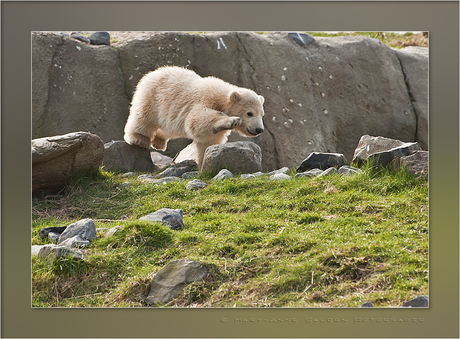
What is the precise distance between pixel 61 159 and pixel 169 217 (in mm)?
1974

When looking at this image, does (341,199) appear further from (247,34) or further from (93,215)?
(247,34)

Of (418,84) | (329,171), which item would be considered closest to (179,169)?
(329,171)

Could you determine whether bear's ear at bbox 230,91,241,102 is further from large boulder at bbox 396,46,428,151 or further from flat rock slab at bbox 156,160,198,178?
large boulder at bbox 396,46,428,151

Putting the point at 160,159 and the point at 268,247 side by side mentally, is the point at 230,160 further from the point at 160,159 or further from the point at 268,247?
Answer: the point at 160,159

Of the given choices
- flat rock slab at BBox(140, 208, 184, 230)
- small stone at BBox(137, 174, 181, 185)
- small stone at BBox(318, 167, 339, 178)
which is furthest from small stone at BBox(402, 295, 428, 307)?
small stone at BBox(137, 174, 181, 185)

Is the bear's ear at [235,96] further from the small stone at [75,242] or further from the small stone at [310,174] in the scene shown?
the small stone at [75,242]

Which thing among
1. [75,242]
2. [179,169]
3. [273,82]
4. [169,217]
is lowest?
[179,169]

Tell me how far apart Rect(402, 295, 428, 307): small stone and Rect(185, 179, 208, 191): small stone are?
114 inches

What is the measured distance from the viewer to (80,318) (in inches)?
149

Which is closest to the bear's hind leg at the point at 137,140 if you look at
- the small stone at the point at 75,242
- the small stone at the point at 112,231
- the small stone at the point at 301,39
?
the small stone at the point at 112,231

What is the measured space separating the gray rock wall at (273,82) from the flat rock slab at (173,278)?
6191 millimetres

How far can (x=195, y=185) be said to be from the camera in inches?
231
